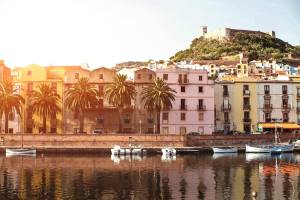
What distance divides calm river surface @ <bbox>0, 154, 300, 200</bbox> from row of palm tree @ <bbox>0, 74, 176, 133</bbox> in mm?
11495

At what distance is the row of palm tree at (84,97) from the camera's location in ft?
305

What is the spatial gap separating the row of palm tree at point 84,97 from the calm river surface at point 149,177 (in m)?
11.5

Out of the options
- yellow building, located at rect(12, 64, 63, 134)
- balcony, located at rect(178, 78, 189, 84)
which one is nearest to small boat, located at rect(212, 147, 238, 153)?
balcony, located at rect(178, 78, 189, 84)

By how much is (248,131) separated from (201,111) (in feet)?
38.1

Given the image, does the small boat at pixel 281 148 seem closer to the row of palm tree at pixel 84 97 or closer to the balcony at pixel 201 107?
the balcony at pixel 201 107

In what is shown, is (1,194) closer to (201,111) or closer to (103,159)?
(103,159)

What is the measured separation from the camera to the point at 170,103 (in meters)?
95.1

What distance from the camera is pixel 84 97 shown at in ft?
303

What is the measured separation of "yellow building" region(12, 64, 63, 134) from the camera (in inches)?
3932

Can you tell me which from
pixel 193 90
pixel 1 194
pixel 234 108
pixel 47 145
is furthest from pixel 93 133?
pixel 1 194

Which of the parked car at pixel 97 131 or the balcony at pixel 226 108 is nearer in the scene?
the parked car at pixel 97 131

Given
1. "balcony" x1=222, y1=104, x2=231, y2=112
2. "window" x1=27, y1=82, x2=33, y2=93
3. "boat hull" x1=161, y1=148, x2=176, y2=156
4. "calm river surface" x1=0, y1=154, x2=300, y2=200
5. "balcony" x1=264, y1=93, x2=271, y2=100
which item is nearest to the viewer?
"calm river surface" x1=0, y1=154, x2=300, y2=200

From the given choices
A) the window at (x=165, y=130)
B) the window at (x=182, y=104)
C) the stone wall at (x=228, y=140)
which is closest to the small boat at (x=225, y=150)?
the stone wall at (x=228, y=140)

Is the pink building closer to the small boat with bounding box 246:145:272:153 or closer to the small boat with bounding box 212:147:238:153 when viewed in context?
the small boat with bounding box 212:147:238:153
